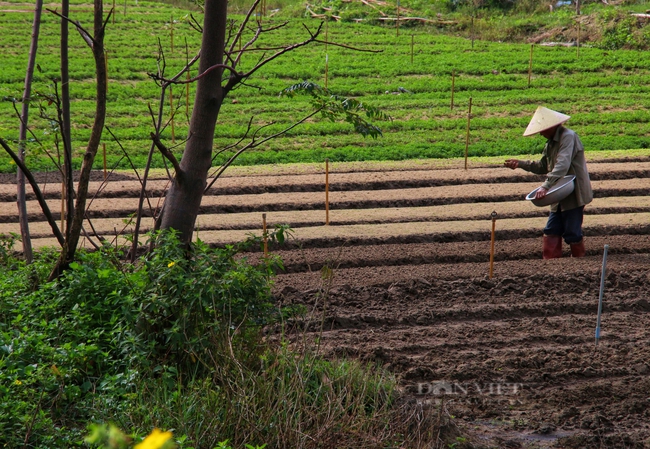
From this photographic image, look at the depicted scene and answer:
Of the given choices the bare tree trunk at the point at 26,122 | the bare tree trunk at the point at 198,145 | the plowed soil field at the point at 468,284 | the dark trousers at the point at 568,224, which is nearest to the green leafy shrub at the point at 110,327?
the bare tree trunk at the point at 198,145

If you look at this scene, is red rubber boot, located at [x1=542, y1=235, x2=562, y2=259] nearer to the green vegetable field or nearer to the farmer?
the farmer

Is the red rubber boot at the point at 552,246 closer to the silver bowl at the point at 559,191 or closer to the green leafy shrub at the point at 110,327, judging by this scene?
the silver bowl at the point at 559,191

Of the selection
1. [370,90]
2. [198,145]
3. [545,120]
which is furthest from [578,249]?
[370,90]

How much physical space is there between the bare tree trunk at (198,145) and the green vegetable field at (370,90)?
6.55 metres

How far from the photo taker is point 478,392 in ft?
18.7

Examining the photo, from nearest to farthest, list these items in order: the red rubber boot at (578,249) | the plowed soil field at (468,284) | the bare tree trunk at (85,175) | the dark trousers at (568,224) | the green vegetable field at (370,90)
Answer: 1. the bare tree trunk at (85,175)
2. the plowed soil field at (468,284)
3. the dark trousers at (568,224)
4. the red rubber boot at (578,249)
5. the green vegetable field at (370,90)

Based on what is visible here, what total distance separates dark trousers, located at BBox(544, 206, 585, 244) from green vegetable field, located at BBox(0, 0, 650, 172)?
5726 mm

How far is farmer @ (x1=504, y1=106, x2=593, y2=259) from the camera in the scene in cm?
833

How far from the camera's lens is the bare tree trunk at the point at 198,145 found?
5582mm

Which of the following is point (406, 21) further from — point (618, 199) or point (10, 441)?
point (10, 441)

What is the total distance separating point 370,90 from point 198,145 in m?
14.5

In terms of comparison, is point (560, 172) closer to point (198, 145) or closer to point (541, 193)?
point (541, 193)

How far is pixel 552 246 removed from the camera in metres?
8.73

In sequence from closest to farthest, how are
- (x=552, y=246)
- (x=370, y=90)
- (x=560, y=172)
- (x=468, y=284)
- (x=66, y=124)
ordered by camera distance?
1. (x=66, y=124)
2. (x=468, y=284)
3. (x=560, y=172)
4. (x=552, y=246)
5. (x=370, y=90)
